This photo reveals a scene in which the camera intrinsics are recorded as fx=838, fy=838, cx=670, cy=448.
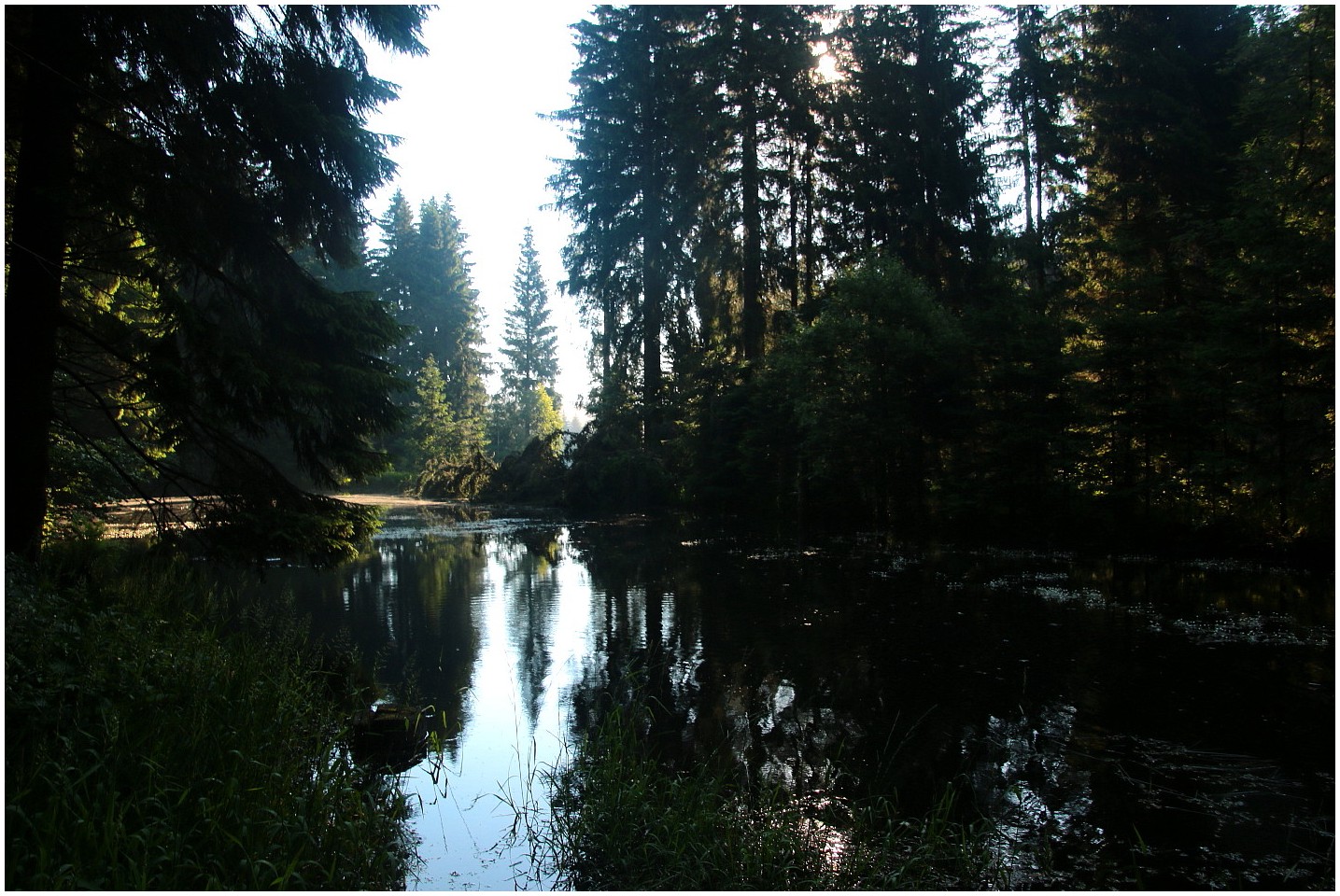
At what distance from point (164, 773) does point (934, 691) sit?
221 inches

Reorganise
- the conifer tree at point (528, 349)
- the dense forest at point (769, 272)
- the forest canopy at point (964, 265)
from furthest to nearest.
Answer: the conifer tree at point (528, 349), the forest canopy at point (964, 265), the dense forest at point (769, 272)

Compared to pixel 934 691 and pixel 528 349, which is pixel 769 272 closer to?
pixel 934 691

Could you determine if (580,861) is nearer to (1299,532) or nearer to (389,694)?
(389,694)

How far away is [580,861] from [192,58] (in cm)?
726

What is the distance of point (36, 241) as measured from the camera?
673cm

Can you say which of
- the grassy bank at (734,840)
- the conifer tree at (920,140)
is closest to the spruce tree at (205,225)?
the grassy bank at (734,840)

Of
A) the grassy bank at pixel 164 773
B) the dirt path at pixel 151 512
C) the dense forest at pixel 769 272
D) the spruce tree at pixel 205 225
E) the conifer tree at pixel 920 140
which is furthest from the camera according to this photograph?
the conifer tree at pixel 920 140

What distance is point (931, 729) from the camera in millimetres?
6152

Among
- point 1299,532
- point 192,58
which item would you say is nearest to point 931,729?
point 192,58

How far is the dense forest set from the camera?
7477 mm

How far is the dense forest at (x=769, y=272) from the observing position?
24.5ft

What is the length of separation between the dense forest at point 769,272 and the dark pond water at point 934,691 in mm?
2333

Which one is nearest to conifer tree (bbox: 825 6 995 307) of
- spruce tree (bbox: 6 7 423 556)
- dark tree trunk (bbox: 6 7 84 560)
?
spruce tree (bbox: 6 7 423 556)

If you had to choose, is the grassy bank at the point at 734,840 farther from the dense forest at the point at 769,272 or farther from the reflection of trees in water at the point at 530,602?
the dense forest at the point at 769,272
